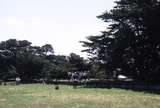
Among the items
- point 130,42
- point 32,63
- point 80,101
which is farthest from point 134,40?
point 32,63

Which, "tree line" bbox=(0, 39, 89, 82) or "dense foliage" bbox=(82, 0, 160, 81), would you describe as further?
"tree line" bbox=(0, 39, 89, 82)

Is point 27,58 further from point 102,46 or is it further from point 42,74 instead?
point 102,46

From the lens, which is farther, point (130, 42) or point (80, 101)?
point (130, 42)

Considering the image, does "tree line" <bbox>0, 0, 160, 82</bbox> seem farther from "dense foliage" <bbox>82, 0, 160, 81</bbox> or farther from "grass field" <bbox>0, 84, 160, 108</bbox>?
"grass field" <bbox>0, 84, 160, 108</bbox>

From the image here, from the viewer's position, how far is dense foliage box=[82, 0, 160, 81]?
195 ft

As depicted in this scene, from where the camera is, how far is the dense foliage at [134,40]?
5931 centimetres

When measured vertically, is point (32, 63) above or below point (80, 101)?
Answer: above

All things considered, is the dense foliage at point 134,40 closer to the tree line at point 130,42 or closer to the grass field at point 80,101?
the tree line at point 130,42

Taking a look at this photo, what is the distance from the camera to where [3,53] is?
112m

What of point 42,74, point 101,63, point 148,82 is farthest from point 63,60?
point 148,82

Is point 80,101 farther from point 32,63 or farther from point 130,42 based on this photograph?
point 32,63

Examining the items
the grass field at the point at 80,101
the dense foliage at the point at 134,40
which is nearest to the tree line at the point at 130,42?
the dense foliage at the point at 134,40

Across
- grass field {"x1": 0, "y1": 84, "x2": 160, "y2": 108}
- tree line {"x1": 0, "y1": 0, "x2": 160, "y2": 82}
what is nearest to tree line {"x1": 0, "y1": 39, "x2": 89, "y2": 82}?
tree line {"x1": 0, "y1": 0, "x2": 160, "y2": 82}

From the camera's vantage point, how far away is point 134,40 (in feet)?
200
